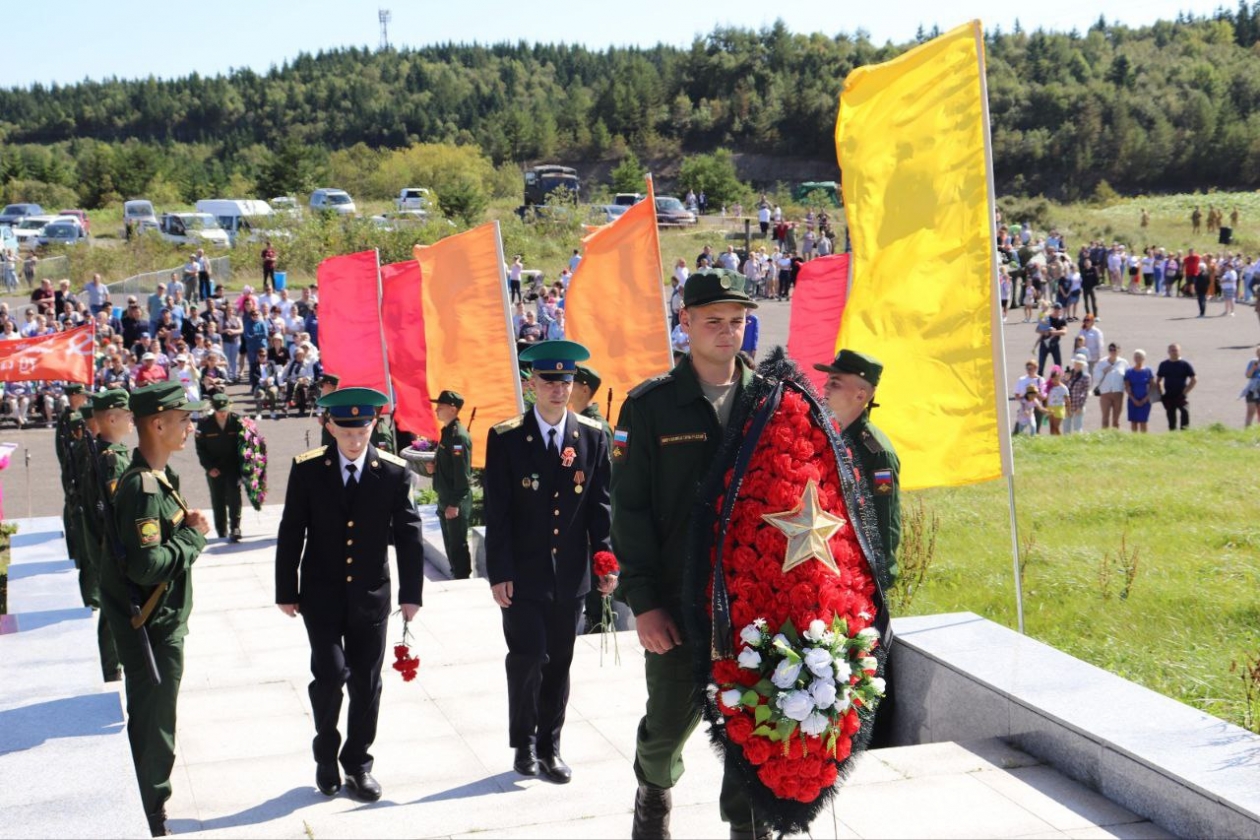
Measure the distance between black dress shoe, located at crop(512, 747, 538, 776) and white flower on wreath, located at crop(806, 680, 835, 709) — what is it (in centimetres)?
252

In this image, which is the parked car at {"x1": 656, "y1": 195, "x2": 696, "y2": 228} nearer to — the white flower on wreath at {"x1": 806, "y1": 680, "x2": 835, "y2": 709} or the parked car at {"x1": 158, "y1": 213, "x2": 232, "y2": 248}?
the parked car at {"x1": 158, "y1": 213, "x2": 232, "y2": 248}

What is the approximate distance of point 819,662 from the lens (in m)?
3.91

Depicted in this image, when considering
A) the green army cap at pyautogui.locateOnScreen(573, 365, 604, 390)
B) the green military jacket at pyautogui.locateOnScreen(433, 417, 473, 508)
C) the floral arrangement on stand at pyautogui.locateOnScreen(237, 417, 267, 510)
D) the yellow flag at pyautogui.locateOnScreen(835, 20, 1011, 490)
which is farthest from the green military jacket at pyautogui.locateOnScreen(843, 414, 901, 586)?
the floral arrangement on stand at pyautogui.locateOnScreen(237, 417, 267, 510)

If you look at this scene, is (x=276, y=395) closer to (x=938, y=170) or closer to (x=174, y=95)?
(x=938, y=170)

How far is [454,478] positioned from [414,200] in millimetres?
45404

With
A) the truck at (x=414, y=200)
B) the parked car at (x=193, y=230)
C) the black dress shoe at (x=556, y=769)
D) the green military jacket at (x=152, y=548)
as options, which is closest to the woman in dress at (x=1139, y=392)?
the black dress shoe at (x=556, y=769)

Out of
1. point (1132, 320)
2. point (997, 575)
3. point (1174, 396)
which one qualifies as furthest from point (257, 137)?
point (997, 575)

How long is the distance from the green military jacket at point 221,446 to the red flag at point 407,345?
5.75 feet

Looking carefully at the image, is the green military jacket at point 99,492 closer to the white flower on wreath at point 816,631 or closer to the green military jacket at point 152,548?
the green military jacket at point 152,548

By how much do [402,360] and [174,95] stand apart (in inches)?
5090

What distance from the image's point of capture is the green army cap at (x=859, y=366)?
20.4 ft

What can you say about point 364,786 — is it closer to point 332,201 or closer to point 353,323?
point 353,323

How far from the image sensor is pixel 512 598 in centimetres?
627

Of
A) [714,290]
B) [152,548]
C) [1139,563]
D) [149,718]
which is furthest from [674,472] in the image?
[1139,563]
